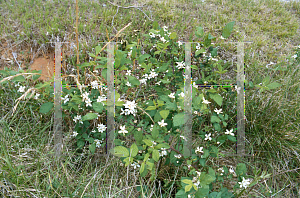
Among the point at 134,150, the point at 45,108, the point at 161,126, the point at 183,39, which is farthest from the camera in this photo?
the point at 183,39

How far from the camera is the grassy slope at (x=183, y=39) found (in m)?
1.65

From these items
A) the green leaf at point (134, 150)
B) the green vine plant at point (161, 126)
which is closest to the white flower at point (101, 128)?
the green vine plant at point (161, 126)

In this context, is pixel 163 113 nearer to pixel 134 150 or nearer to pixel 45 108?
pixel 134 150

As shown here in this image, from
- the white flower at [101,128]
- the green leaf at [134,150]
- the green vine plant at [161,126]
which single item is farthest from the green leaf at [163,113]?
the white flower at [101,128]

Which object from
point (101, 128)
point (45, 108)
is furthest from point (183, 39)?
point (45, 108)

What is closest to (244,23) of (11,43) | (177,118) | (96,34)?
(96,34)

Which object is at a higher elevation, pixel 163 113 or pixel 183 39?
pixel 183 39

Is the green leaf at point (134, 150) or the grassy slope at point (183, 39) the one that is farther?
the grassy slope at point (183, 39)

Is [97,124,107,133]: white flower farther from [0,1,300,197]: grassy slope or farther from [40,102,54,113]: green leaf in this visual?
[40,102,54,113]: green leaf

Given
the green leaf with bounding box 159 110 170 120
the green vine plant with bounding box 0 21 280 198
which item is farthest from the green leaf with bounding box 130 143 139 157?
the green leaf with bounding box 159 110 170 120

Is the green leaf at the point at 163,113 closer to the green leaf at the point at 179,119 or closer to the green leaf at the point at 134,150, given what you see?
the green leaf at the point at 179,119

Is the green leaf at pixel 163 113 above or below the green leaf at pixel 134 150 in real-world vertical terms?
above

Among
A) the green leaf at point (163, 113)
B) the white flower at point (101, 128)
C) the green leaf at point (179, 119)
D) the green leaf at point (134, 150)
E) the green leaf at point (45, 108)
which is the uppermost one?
the green leaf at point (163, 113)

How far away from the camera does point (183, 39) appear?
286 centimetres
